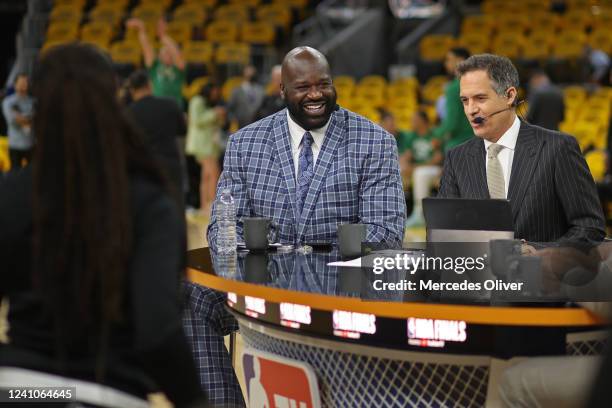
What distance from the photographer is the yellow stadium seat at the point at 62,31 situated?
16.1 m

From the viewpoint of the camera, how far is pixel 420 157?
10.2 metres

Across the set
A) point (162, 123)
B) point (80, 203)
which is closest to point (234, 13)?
point (162, 123)

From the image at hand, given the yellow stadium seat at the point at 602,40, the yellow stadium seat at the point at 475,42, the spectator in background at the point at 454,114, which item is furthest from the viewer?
the yellow stadium seat at the point at 475,42

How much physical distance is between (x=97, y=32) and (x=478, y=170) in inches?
531

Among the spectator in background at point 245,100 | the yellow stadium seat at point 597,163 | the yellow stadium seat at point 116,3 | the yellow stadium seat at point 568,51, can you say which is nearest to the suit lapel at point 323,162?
the yellow stadium seat at point 597,163

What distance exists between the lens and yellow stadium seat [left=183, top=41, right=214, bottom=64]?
15180mm

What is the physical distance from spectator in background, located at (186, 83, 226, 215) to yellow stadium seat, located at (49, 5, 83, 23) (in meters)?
6.12

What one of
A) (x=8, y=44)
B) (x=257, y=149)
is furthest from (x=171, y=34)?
(x=257, y=149)

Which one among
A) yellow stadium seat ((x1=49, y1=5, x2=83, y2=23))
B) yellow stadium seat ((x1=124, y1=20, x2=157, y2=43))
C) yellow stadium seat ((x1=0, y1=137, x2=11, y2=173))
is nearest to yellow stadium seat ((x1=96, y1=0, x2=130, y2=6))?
yellow stadium seat ((x1=49, y1=5, x2=83, y2=23))

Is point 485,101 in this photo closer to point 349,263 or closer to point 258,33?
point 349,263

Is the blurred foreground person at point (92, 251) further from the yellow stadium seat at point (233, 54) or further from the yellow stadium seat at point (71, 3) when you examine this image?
the yellow stadium seat at point (71, 3)

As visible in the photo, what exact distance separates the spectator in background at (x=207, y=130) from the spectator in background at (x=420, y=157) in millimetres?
2176

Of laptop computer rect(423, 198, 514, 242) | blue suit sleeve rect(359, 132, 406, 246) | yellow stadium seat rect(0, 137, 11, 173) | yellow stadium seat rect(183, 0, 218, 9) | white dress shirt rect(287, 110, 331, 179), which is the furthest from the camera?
yellow stadium seat rect(183, 0, 218, 9)

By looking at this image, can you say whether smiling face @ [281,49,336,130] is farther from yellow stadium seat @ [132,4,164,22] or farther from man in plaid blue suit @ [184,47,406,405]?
yellow stadium seat @ [132,4,164,22]
